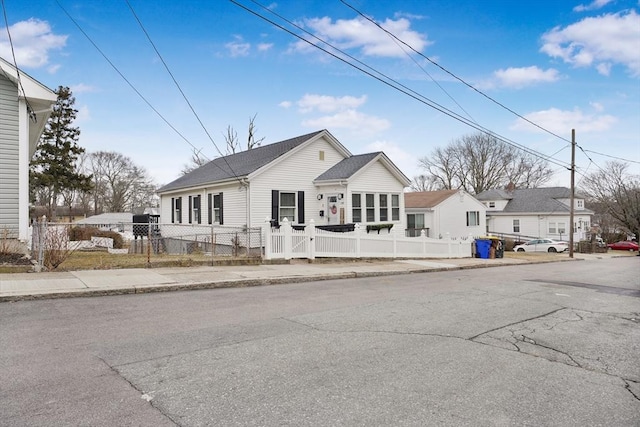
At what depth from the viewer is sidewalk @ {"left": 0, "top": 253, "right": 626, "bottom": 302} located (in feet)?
27.7

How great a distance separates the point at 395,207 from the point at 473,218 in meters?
19.5

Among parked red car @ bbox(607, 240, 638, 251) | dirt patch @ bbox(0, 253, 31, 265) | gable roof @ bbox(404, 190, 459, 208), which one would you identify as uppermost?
gable roof @ bbox(404, 190, 459, 208)

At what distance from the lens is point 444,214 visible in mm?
37031

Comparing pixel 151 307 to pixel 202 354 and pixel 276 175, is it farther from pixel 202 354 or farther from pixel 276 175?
pixel 276 175

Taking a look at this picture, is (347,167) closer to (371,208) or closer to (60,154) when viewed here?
(371,208)

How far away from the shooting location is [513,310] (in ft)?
26.8

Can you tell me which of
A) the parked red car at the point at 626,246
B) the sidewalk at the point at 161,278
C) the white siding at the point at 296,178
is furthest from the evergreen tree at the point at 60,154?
the parked red car at the point at 626,246

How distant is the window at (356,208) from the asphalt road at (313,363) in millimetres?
12471

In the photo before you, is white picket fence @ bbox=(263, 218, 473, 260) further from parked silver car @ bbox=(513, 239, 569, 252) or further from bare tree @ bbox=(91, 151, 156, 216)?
bare tree @ bbox=(91, 151, 156, 216)

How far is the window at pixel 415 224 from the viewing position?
119 feet

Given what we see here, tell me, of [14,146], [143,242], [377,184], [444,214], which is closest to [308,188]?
[377,184]

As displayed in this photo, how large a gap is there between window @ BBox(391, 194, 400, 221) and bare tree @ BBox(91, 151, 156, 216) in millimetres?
56628

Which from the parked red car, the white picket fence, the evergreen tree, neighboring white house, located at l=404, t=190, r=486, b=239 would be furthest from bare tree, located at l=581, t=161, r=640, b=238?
the evergreen tree

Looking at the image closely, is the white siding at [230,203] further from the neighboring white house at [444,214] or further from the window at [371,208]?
the neighboring white house at [444,214]
